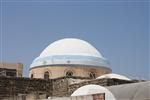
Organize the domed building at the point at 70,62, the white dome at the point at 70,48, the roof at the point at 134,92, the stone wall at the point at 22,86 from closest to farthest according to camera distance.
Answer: the roof at the point at 134,92 < the stone wall at the point at 22,86 < the domed building at the point at 70,62 < the white dome at the point at 70,48

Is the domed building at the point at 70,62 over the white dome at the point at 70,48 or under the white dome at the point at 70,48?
under

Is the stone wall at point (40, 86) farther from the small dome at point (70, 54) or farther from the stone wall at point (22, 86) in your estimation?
the small dome at point (70, 54)

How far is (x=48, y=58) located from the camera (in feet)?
93.4

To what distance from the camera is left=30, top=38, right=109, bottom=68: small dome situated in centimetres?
2789

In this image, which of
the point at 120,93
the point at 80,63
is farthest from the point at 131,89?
the point at 80,63

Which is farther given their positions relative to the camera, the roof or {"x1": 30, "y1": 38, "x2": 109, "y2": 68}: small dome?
{"x1": 30, "y1": 38, "x2": 109, "y2": 68}: small dome

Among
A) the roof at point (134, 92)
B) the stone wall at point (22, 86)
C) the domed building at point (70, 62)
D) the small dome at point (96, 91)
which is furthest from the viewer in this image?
the domed building at point (70, 62)

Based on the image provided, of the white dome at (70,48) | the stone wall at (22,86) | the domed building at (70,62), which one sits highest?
the white dome at (70,48)

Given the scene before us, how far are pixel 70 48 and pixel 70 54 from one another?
0.77m

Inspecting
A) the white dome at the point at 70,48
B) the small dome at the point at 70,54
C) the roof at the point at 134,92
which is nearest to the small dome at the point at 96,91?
the roof at the point at 134,92

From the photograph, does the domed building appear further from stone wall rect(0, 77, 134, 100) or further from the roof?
the roof

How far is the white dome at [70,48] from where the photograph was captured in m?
28.5

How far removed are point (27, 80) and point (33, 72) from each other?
4992 mm

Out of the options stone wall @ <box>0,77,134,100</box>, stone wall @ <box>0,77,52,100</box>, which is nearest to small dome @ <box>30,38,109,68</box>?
stone wall @ <box>0,77,134,100</box>
